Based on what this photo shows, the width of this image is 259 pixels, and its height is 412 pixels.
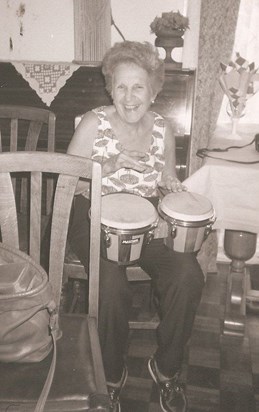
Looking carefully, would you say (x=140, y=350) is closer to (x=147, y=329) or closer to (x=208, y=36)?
(x=147, y=329)

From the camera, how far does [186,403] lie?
1.89m

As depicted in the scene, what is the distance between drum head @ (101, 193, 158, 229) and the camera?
63.9 inches

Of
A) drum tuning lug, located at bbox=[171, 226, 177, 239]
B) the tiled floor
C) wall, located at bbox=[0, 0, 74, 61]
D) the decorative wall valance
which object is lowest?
the tiled floor

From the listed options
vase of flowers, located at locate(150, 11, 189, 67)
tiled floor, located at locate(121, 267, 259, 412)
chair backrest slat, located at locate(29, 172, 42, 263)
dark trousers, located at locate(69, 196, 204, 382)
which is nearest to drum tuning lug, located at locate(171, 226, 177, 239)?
dark trousers, located at locate(69, 196, 204, 382)

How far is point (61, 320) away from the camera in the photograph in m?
1.51

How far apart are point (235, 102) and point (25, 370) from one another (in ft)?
6.23

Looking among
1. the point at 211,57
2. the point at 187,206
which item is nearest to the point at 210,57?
the point at 211,57

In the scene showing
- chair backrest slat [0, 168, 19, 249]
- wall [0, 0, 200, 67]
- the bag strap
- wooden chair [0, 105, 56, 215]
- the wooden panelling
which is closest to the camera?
the bag strap

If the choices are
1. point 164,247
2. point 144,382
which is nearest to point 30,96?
point 164,247

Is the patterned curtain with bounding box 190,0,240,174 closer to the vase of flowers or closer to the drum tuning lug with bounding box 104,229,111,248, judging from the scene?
the vase of flowers

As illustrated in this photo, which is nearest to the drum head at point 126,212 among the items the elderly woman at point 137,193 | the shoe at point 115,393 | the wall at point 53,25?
the elderly woman at point 137,193

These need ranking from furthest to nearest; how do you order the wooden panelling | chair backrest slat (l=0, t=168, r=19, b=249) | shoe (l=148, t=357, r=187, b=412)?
the wooden panelling → shoe (l=148, t=357, r=187, b=412) → chair backrest slat (l=0, t=168, r=19, b=249)

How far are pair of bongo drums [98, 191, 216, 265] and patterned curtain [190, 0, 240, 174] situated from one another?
1018 mm

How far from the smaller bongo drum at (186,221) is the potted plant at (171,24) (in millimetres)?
1324
